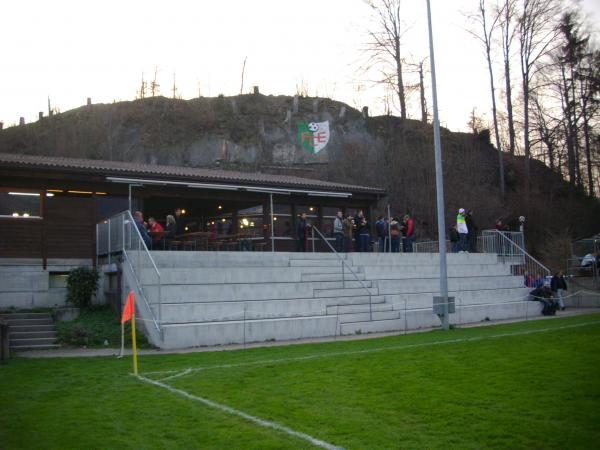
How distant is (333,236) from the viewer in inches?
1051

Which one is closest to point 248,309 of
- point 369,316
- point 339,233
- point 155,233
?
point 369,316

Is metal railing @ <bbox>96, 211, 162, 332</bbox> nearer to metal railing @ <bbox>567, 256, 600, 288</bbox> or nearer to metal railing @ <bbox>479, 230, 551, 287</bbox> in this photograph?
metal railing @ <bbox>479, 230, 551, 287</bbox>

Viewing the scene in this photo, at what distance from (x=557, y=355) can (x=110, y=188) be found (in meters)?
15.3

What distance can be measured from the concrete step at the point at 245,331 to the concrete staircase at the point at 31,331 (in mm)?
3147

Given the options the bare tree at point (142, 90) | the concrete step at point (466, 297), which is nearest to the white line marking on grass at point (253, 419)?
the concrete step at point (466, 297)

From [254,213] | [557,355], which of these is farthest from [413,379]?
[254,213]

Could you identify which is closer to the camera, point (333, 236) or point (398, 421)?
point (398, 421)

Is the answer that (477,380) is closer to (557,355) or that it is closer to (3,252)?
(557,355)

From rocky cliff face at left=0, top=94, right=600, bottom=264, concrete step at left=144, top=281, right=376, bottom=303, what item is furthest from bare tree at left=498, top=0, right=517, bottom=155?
concrete step at left=144, top=281, right=376, bottom=303

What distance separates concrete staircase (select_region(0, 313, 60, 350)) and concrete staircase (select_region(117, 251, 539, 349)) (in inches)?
92.3

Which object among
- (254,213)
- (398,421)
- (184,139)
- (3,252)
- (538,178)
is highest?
(184,139)

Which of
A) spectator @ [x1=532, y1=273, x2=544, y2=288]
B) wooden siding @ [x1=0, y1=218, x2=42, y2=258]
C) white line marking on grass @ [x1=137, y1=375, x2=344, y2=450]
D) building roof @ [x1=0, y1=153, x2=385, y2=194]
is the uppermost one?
building roof @ [x1=0, y1=153, x2=385, y2=194]

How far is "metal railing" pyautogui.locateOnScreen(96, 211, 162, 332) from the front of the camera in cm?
1559

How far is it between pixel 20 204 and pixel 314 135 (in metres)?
28.7
